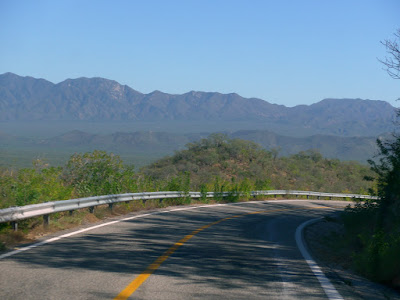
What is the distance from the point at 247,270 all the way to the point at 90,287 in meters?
2.90

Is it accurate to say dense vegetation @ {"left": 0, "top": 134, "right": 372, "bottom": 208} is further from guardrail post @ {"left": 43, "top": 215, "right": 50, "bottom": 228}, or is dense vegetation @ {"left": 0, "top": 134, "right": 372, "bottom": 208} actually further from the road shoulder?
the road shoulder

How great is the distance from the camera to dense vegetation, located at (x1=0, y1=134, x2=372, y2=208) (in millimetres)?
15394

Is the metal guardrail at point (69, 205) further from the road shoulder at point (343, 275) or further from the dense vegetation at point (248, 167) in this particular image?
the dense vegetation at point (248, 167)

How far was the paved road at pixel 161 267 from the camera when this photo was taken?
745 centimetres

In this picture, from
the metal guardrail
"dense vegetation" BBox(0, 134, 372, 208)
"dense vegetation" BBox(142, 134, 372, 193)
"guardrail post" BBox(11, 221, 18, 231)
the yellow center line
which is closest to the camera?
the yellow center line

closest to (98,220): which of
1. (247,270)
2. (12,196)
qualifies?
(12,196)

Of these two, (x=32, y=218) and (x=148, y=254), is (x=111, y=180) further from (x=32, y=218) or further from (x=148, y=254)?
(x=148, y=254)

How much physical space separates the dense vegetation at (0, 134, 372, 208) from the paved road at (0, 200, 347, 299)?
8.67 feet

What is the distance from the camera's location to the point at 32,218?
42.6 ft

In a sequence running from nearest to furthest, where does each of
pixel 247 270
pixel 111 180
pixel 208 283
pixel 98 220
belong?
pixel 208 283, pixel 247 270, pixel 98 220, pixel 111 180

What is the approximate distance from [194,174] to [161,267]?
42.6 metres

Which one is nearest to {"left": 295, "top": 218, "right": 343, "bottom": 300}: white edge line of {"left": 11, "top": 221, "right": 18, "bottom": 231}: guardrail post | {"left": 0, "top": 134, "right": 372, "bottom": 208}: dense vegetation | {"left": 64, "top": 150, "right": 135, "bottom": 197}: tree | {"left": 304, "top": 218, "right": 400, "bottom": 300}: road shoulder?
{"left": 304, "top": 218, "right": 400, "bottom": 300}: road shoulder

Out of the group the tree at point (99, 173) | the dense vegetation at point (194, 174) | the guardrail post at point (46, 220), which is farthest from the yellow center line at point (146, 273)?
the tree at point (99, 173)

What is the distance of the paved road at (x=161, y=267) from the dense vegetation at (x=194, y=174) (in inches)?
104
